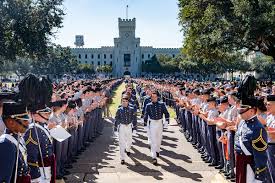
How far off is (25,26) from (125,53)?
5201 inches

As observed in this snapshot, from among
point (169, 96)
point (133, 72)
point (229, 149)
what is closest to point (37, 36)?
point (169, 96)

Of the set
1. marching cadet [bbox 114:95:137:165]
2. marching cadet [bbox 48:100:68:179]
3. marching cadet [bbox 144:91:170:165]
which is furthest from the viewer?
marching cadet [bbox 114:95:137:165]

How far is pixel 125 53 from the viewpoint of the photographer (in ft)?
543

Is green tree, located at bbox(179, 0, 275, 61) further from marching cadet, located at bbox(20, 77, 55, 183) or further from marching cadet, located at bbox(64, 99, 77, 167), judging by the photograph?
marching cadet, located at bbox(20, 77, 55, 183)

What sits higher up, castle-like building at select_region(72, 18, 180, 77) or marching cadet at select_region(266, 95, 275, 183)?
castle-like building at select_region(72, 18, 180, 77)

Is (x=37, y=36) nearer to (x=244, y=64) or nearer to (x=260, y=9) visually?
(x=260, y=9)

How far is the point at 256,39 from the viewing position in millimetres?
26203

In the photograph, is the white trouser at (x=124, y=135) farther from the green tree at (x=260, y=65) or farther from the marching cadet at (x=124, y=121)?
the green tree at (x=260, y=65)

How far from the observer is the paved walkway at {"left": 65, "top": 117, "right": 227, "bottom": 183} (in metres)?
10.6

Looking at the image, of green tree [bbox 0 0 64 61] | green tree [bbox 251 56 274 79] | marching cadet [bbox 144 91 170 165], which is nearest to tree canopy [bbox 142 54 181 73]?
green tree [bbox 251 56 274 79]

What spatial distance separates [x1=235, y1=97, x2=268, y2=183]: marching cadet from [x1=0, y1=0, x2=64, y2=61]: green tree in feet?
93.7

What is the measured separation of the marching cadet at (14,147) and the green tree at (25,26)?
29137 millimetres

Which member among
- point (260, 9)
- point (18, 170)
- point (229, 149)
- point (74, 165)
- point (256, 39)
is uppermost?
point (260, 9)

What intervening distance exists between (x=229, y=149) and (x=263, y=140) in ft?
11.6
